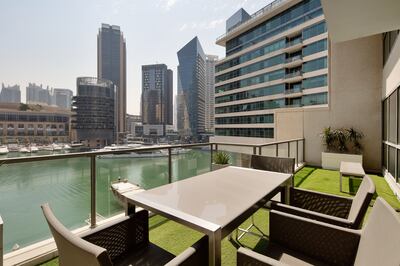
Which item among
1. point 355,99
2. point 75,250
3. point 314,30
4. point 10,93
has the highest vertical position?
point 10,93

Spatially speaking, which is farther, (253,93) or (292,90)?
(253,93)

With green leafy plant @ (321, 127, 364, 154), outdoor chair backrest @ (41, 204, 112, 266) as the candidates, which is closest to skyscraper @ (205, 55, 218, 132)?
green leafy plant @ (321, 127, 364, 154)

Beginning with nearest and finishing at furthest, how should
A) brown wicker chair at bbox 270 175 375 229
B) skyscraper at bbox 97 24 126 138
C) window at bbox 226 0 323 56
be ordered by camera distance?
brown wicker chair at bbox 270 175 375 229 < window at bbox 226 0 323 56 < skyscraper at bbox 97 24 126 138

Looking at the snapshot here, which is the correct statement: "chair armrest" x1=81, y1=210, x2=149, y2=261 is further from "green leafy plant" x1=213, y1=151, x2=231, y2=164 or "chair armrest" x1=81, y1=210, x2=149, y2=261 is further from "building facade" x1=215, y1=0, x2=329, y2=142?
"building facade" x1=215, y1=0, x2=329, y2=142

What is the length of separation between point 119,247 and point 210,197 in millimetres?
749

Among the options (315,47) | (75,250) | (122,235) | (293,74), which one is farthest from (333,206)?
(293,74)

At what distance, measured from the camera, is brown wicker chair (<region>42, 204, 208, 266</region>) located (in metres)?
0.70

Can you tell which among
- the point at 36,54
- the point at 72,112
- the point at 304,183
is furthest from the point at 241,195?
the point at 72,112

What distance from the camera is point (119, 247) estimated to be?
1406 millimetres

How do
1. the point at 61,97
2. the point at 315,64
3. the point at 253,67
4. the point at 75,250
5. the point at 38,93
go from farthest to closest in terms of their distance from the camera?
the point at 61,97 < the point at 38,93 < the point at 253,67 < the point at 315,64 < the point at 75,250

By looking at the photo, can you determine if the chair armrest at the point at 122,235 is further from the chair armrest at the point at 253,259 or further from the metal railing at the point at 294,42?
the metal railing at the point at 294,42

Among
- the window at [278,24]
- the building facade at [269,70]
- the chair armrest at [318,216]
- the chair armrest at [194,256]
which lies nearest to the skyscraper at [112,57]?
the building facade at [269,70]

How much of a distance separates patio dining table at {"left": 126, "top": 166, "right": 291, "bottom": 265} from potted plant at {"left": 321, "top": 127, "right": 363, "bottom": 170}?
5.80m

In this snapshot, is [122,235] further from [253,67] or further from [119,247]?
[253,67]
